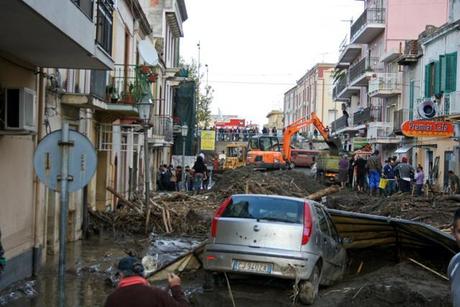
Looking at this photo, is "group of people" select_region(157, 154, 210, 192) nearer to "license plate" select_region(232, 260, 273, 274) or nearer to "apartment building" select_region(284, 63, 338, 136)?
"license plate" select_region(232, 260, 273, 274)

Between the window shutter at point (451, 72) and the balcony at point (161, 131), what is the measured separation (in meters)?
13.1

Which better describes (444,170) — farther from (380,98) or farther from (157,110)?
(380,98)

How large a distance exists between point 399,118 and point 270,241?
3487 centimetres

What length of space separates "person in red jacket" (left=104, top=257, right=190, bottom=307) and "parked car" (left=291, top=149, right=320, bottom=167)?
52054 mm

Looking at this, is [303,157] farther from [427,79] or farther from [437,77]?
[437,77]

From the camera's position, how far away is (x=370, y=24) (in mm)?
49531

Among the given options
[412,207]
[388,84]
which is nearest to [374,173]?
[412,207]

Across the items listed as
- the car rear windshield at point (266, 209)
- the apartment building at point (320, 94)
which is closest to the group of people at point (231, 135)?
the apartment building at point (320, 94)

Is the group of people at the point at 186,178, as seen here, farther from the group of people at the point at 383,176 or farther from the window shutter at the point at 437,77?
the window shutter at the point at 437,77

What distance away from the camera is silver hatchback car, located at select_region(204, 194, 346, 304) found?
9.74 m

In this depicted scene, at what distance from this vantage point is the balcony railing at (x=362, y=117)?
172 ft

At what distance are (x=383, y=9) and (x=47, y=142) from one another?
45497 mm

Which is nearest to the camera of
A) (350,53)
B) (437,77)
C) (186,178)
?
(437,77)

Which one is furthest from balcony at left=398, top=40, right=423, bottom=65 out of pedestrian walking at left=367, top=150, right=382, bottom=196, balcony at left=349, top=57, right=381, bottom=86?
pedestrian walking at left=367, top=150, right=382, bottom=196
